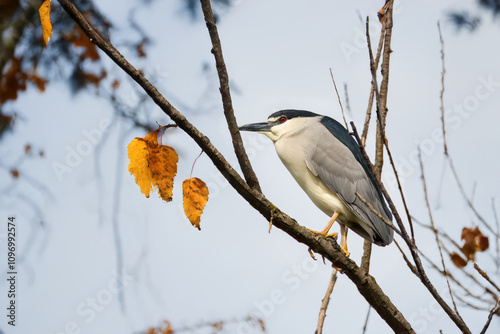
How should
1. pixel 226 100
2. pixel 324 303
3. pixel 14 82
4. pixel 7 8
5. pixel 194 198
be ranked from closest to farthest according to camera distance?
pixel 226 100, pixel 194 198, pixel 324 303, pixel 7 8, pixel 14 82

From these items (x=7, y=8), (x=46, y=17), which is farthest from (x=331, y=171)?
(x=7, y=8)

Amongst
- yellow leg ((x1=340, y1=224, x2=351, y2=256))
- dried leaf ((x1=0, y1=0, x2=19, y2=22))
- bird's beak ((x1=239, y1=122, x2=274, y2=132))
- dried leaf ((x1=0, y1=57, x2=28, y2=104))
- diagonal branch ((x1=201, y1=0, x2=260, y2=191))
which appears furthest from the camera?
dried leaf ((x1=0, y1=57, x2=28, y2=104))

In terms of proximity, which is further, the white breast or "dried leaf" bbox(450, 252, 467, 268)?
the white breast

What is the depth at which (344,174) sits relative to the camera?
3156 millimetres

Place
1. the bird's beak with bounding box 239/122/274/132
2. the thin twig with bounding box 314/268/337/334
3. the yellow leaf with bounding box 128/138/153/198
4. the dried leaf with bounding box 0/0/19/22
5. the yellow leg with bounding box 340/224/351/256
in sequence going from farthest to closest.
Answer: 1. the dried leaf with bounding box 0/0/19/22
2. the bird's beak with bounding box 239/122/274/132
3. the yellow leg with bounding box 340/224/351/256
4. the thin twig with bounding box 314/268/337/334
5. the yellow leaf with bounding box 128/138/153/198

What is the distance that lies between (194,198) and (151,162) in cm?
21

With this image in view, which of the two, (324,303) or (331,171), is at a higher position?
(331,171)

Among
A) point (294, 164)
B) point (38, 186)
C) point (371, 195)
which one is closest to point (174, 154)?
point (294, 164)

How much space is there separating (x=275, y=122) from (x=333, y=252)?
1367 millimetres

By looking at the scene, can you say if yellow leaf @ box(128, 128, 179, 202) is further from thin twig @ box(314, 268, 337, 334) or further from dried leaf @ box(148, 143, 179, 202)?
thin twig @ box(314, 268, 337, 334)

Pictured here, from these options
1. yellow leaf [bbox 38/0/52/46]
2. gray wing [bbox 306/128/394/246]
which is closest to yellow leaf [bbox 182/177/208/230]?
yellow leaf [bbox 38/0/52/46]

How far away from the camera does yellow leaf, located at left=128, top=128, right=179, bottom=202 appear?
1.97 meters

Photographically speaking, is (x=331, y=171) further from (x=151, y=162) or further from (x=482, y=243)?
(x=151, y=162)

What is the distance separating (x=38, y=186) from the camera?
15.2ft
